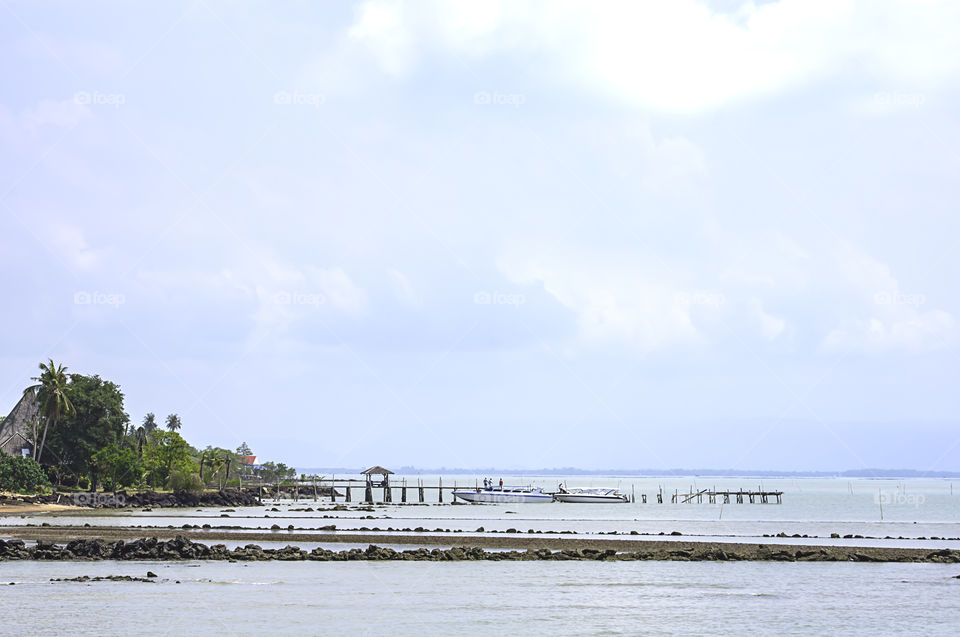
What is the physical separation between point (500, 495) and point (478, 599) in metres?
98.8

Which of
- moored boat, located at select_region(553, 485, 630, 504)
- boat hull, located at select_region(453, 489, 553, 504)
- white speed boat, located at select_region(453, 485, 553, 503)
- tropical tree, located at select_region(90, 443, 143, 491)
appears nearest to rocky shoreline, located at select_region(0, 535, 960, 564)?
tropical tree, located at select_region(90, 443, 143, 491)

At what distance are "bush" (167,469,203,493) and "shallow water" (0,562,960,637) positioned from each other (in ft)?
229

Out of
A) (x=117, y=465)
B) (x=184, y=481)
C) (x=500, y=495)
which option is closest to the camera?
(x=117, y=465)

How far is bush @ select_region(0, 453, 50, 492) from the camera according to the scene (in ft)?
280

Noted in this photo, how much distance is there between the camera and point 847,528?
7462cm

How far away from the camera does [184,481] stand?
351ft

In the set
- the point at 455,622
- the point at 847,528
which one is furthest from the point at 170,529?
the point at 847,528

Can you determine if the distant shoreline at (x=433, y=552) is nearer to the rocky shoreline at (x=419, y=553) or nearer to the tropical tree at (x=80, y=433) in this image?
the rocky shoreline at (x=419, y=553)

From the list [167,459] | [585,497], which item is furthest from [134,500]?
[585,497]

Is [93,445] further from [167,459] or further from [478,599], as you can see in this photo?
[478,599]

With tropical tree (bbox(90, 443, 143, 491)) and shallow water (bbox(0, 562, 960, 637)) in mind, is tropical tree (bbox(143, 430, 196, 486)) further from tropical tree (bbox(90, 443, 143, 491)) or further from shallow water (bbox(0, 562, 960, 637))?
shallow water (bbox(0, 562, 960, 637))

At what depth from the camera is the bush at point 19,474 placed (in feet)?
280

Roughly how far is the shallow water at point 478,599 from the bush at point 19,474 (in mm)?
52549

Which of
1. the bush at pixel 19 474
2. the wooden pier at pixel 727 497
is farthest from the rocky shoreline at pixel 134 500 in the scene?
the wooden pier at pixel 727 497
